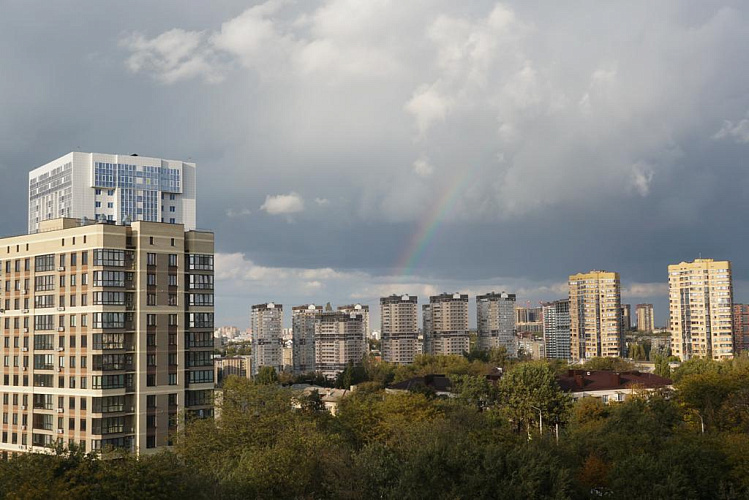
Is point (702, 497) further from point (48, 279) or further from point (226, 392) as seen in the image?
point (48, 279)

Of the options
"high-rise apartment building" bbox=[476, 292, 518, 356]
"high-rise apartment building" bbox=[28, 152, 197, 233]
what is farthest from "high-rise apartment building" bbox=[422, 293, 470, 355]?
"high-rise apartment building" bbox=[28, 152, 197, 233]

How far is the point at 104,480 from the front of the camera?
21594mm

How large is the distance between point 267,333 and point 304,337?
6.62 metres

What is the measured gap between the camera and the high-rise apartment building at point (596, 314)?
124 m

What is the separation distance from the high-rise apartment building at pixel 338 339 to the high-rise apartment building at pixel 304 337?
156 cm

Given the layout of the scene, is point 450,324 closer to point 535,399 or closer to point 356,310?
point 356,310

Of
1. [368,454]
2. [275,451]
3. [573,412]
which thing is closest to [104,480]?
[275,451]

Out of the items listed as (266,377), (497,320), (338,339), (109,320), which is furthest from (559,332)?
(109,320)

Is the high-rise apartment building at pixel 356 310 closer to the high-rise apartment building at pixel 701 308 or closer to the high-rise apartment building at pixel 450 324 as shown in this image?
the high-rise apartment building at pixel 450 324

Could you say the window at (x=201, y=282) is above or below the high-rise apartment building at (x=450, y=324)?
above

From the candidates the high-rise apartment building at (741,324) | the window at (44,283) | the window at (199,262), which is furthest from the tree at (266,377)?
the high-rise apartment building at (741,324)

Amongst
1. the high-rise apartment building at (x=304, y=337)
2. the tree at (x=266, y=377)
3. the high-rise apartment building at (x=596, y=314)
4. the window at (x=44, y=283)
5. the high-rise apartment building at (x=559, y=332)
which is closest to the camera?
the window at (x=44, y=283)

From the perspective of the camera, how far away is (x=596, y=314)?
126m

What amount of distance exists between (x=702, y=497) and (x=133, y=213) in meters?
60.7
